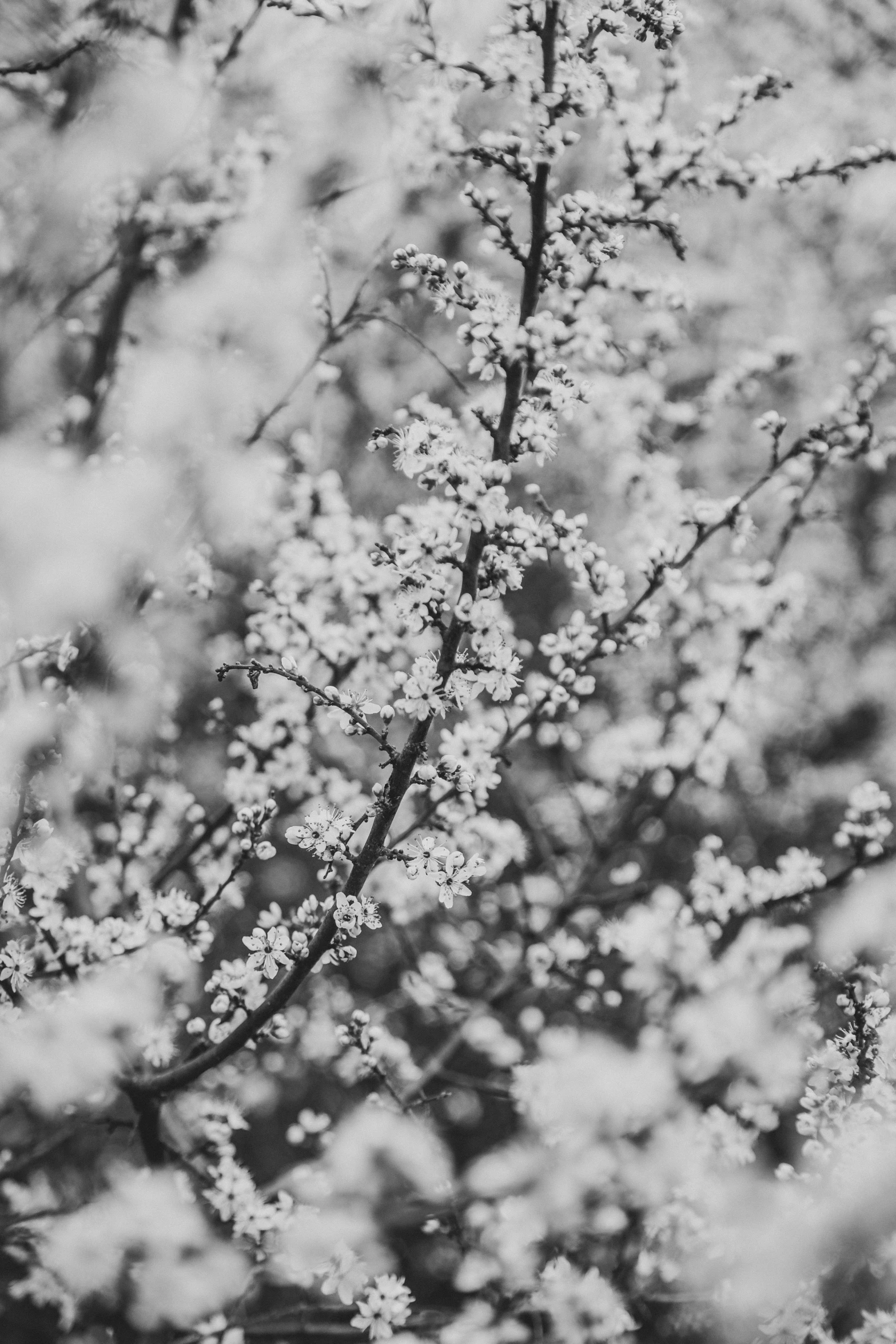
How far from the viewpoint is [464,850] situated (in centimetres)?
486

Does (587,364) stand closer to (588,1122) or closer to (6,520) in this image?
(6,520)

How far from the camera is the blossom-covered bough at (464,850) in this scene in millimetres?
2691

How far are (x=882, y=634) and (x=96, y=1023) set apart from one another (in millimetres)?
9621

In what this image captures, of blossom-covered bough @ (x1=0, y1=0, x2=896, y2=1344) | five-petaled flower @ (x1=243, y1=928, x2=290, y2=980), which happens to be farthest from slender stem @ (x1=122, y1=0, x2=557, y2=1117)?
five-petaled flower @ (x1=243, y1=928, x2=290, y2=980)

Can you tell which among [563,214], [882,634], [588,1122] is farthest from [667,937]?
[882,634]

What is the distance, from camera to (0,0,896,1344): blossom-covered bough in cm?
269

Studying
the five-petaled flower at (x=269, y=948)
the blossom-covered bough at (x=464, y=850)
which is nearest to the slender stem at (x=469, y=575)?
the blossom-covered bough at (x=464, y=850)

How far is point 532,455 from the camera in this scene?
→ 2617mm

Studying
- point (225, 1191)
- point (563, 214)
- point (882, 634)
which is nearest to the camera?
point (563, 214)

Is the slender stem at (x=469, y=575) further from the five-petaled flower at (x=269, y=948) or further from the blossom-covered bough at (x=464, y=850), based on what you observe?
the five-petaled flower at (x=269, y=948)

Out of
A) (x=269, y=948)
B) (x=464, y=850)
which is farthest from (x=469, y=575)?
(x=464, y=850)

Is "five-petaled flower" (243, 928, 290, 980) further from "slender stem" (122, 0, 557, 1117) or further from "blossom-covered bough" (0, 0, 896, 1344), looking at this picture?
"slender stem" (122, 0, 557, 1117)

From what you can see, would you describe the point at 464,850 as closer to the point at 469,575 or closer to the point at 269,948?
the point at 269,948

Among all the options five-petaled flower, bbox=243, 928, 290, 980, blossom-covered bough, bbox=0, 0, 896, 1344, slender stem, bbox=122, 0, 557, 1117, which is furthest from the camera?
five-petaled flower, bbox=243, 928, 290, 980
